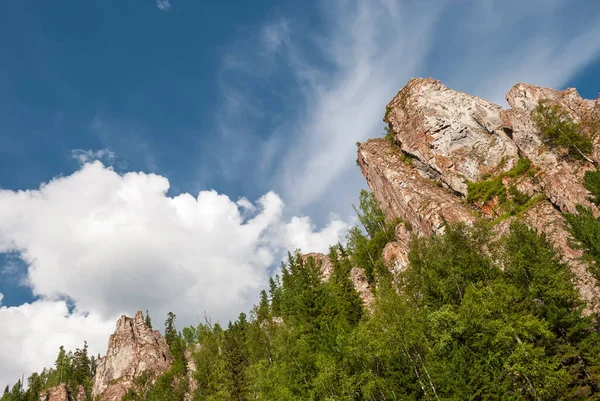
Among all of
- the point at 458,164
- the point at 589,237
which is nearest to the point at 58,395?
the point at 458,164

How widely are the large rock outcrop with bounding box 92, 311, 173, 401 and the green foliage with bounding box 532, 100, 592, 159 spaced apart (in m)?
112

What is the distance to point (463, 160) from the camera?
72.2 meters

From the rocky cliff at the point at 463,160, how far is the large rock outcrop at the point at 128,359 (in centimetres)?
8529

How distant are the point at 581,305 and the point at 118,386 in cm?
11509

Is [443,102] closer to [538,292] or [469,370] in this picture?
[538,292]

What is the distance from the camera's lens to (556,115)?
66125mm

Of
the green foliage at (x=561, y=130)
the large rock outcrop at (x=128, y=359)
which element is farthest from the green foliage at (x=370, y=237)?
the large rock outcrop at (x=128, y=359)

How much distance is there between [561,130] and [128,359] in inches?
4981

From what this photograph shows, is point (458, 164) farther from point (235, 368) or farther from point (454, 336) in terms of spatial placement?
point (235, 368)

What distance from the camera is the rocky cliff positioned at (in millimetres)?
55500

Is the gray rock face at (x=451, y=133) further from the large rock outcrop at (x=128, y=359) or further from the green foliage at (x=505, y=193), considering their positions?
the large rock outcrop at (x=128, y=359)

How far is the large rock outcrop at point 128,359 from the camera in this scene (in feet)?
348

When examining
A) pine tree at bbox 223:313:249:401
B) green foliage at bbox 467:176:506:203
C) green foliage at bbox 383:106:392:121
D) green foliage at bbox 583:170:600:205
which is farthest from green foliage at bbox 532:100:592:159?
pine tree at bbox 223:313:249:401

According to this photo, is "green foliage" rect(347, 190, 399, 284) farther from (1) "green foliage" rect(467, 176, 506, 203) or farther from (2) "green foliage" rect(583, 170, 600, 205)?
(2) "green foliage" rect(583, 170, 600, 205)
